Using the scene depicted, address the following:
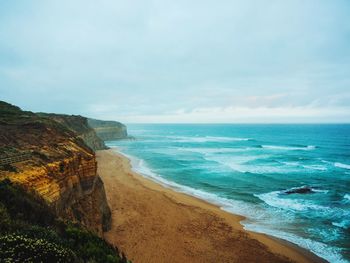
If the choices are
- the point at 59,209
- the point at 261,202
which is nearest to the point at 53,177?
the point at 59,209

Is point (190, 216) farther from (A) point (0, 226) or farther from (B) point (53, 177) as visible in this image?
(A) point (0, 226)

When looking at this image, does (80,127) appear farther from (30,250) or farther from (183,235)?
(30,250)

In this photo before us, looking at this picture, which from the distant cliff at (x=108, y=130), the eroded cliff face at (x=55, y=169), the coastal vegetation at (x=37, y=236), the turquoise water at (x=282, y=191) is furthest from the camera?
the distant cliff at (x=108, y=130)

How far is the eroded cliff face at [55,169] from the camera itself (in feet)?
37.6

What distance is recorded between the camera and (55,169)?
1281cm

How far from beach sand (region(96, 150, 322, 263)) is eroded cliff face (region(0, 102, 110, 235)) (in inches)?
86.5

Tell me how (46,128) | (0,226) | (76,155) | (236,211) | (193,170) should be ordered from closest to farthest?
(0,226), (76,155), (46,128), (236,211), (193,170)

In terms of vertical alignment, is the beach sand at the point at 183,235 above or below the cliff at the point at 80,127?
below

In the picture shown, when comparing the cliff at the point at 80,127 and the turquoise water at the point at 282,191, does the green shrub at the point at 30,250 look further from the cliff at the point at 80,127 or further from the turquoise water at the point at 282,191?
the cliff at the point at 80,127

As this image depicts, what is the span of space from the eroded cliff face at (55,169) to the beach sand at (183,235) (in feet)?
7.21

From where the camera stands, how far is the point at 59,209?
11906 millimetres

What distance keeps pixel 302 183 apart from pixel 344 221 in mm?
11581

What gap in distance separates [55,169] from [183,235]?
911 centimetres

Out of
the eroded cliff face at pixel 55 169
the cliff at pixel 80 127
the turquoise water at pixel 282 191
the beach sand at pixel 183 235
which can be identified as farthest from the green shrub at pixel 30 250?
the cliff at pixel 80 127
